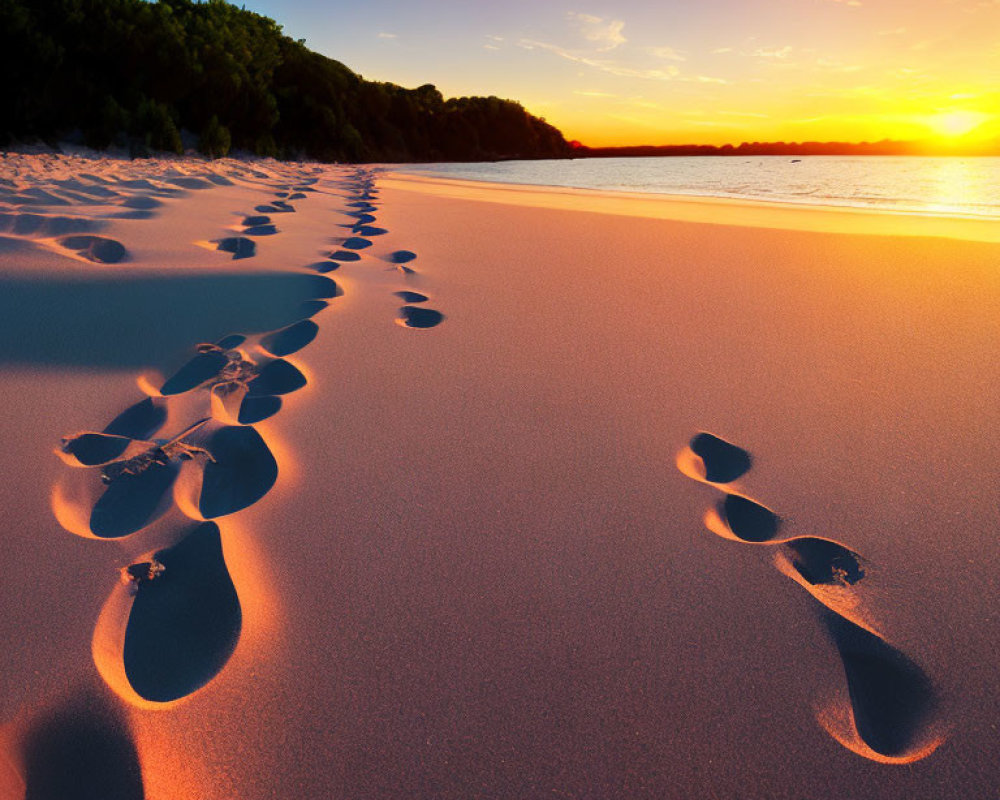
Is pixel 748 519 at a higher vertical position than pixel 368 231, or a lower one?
higher

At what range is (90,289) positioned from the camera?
178cm

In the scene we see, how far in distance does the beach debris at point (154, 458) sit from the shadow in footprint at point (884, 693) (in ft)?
3.64

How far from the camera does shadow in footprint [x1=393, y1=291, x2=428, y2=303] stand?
210 cm

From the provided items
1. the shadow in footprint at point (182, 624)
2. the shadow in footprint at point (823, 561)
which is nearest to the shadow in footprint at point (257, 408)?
the shadow in footprint at point (182, 624)

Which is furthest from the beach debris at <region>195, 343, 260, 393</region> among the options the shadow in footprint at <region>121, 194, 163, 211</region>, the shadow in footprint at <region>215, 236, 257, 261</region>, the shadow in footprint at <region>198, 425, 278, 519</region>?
the shadow in footprint at <region>121, 194, 163, 211</region>

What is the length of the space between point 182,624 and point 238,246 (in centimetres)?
216

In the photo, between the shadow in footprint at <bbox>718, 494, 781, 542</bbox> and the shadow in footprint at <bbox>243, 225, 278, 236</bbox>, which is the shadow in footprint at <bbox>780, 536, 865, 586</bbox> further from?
the shadow in footprint at <bbox>243, 225, 278, 236</bbox>

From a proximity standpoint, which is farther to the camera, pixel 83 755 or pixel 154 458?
pixel 154 458

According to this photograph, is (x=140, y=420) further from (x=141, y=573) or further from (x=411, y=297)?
(x=411, y=297)

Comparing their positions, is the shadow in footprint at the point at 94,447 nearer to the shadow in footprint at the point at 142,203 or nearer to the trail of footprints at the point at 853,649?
the trail of footprints at the point at 853,649

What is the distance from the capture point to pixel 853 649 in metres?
0.75

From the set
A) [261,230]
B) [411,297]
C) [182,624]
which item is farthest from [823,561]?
[261,230]

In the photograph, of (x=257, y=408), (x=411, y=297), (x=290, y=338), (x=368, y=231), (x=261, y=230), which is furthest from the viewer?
(x=368, y=231)

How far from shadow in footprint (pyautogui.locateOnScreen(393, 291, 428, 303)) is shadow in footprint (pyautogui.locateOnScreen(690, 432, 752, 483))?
4.05ft
